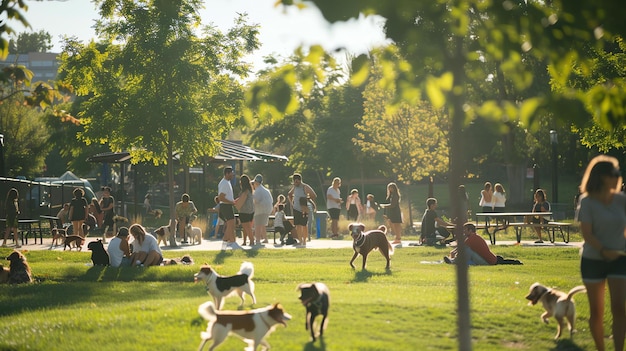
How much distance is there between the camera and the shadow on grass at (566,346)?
10.0 m

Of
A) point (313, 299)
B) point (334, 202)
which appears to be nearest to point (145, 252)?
point (313, 299)

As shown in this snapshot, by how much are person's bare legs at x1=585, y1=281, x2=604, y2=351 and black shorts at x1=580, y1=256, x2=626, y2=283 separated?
0.07m

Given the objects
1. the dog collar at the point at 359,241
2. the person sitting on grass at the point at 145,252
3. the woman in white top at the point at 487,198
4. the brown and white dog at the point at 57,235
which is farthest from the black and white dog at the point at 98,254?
the woman in white top at the point at 487,198

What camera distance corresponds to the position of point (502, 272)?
57.8 ft

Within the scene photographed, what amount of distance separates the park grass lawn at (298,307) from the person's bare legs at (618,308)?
1.11 metres

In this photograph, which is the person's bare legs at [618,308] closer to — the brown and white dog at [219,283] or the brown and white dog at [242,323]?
the brown and white dog at [242,323]

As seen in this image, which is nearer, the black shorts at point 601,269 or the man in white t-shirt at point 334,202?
the black shorts at point 601,269

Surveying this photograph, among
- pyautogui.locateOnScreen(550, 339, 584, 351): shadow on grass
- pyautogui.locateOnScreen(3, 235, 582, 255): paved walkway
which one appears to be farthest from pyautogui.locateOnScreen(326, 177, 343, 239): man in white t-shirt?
pyautogui.locateOnScreen(550, 339, 584, 351): shadow on grass

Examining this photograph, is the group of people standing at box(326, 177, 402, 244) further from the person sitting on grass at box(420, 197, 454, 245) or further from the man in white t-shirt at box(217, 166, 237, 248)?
the man in white t-shirt at box(217, 166, 237, 248)

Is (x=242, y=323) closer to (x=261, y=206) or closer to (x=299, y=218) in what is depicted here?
(x=261, y=206)

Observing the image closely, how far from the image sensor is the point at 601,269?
8.75m

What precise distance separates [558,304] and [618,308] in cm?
151

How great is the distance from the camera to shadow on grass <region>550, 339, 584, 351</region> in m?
10.0

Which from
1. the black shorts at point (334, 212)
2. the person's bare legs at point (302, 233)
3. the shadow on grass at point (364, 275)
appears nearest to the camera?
the shadow on grass at point (364, 275)
